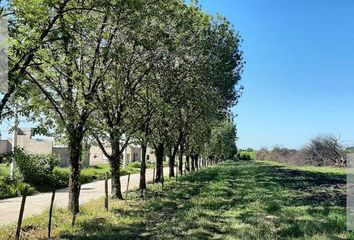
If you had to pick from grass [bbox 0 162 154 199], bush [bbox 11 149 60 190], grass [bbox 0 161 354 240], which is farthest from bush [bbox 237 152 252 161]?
grass [bbox 0 161 354 240]

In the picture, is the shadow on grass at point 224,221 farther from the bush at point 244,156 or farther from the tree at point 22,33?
the bush at point 244,156

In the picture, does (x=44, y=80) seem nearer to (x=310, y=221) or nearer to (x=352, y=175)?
(x=310, y=221)

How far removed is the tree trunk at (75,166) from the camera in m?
17.2

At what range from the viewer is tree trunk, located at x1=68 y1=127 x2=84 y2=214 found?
17188mm

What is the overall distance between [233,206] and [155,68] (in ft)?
34.9

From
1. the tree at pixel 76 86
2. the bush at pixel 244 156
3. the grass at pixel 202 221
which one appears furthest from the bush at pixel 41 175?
the bush at pixel 244 156

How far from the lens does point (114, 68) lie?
20.7 m

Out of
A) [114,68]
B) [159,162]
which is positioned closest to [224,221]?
[114,68]

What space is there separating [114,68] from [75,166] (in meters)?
5.10

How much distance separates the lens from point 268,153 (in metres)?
144

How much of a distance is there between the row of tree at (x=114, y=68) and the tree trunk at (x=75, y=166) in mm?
39

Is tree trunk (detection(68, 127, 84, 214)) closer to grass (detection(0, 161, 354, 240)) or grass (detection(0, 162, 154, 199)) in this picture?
grass (detection(0, 161, 354, 240))

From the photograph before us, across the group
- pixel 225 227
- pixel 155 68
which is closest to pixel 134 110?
pixel 155 68

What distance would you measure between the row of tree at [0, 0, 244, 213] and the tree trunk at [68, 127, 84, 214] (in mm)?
39
